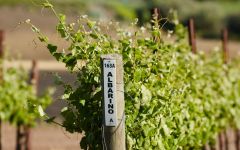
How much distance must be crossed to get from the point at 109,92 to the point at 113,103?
0.28 ft

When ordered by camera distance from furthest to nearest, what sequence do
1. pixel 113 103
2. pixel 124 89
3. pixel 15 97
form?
pixel 15 97 < pixel 124 89 < pixel 113 103

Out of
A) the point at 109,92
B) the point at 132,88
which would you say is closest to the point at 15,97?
the point at 132,88

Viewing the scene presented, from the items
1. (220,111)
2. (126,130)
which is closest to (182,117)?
(126,130)

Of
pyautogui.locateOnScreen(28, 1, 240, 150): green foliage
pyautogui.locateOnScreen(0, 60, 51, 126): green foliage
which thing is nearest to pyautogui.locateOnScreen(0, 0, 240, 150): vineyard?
pyautogui.locateOnScreen(28, 1, 240, 150): green foliage

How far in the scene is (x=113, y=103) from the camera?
20.5ft

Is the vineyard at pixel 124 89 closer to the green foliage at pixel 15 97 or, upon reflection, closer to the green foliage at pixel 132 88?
the green foliage at pixel 132 88

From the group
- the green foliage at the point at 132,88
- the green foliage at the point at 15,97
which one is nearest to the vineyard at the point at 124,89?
the green foliage at the point at 132,88

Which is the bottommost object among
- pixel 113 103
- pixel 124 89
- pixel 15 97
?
pixel 113 103

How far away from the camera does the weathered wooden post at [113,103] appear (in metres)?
6.23

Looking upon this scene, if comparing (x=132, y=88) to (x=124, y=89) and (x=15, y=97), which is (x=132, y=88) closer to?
(x=124, y=89)

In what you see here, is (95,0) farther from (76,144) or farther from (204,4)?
(76,144)

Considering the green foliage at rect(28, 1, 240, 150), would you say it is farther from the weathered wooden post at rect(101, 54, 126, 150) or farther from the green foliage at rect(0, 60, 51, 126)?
the green foliage at rect(0, 60, 51, 126)

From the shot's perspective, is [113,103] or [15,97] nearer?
[113,103]

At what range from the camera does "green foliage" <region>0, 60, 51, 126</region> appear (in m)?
12.3
